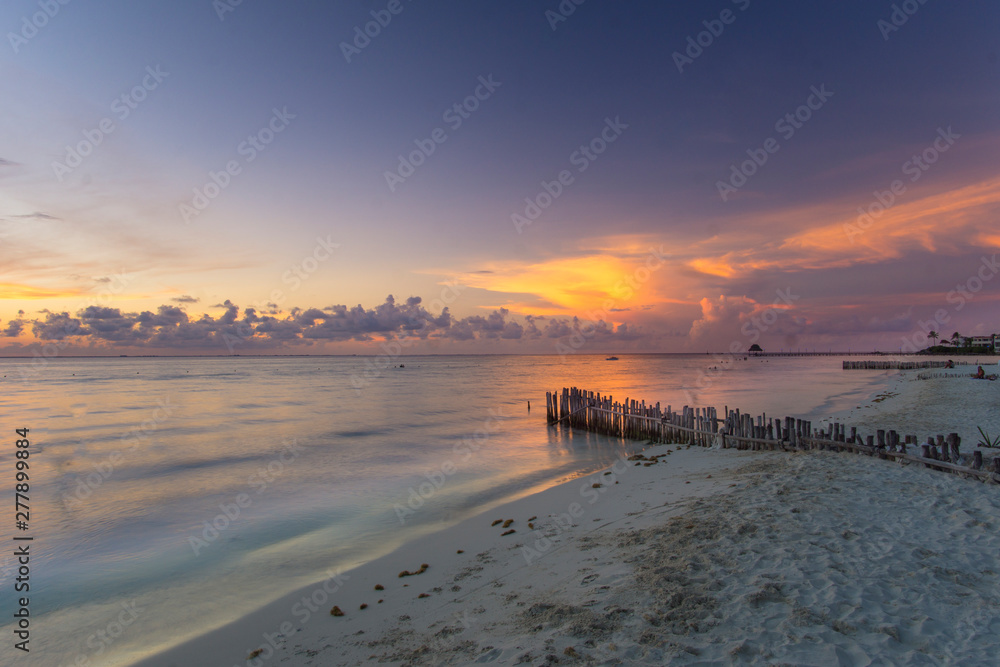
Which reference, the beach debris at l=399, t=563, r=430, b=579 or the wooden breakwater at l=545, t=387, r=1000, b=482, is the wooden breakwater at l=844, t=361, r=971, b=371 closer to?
the wooden breakwater at l=545, t=387, r=1000, b=482

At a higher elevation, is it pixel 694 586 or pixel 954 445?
pixel 954 445

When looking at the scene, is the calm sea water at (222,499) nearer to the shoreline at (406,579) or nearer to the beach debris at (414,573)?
the shoreline at (406,579)

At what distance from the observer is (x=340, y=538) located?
379 inches

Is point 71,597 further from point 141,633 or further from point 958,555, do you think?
point 958,555

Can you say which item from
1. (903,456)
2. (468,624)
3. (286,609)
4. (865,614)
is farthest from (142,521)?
(903,456)

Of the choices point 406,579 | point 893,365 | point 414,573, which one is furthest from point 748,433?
point 893,365

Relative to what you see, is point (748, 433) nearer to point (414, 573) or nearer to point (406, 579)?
point (414, 573)

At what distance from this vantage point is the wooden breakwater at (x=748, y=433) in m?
8.28

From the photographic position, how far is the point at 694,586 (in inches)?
188

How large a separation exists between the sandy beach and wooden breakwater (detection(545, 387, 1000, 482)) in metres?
0.45

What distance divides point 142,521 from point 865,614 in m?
13.6

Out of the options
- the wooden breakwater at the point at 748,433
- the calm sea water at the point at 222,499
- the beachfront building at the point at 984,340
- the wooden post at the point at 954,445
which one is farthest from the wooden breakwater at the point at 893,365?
the beachfront building at the point at 984,340

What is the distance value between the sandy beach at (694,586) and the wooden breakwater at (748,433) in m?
0.45

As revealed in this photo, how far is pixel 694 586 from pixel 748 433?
8.68m
